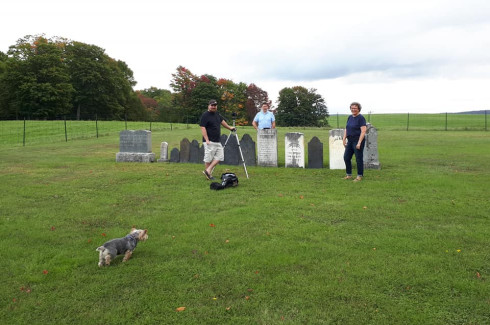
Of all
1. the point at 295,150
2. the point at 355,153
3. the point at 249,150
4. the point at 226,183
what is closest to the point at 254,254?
the point at 226,183

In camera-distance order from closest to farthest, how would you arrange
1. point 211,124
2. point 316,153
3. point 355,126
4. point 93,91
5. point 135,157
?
1. point 355,126
2. point 211,124
3. point 316,153
4. point 135,157
5. point 93,91

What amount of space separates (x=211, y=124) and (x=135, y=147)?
5278 millimetres

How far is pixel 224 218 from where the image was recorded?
6316 millimetres

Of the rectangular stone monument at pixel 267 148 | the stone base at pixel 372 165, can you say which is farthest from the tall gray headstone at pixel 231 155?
the stone base at pixel 372 165

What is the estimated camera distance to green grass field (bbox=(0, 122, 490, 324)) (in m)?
3.50

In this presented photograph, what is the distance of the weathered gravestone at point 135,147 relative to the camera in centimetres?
1370

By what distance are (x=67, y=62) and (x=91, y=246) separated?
6058 cm

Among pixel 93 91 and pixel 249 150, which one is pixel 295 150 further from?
pixel 93 91

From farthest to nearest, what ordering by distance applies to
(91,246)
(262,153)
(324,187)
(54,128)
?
(54,128) < (262,153) < (324,187) < (91,246)

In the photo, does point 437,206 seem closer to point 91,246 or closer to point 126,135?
point 91,246

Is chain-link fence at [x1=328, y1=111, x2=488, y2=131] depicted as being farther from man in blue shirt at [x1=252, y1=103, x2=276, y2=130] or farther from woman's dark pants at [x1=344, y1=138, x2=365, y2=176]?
woman's dark pants at [x1=344, y1=138, x2=365, y2=176]

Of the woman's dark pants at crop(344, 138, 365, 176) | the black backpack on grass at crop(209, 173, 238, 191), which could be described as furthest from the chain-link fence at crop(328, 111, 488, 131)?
the black backpack on grass at crop(209, 173, 238, 191)

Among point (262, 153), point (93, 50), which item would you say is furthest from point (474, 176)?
point (93, 50)

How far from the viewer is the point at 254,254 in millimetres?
4715
